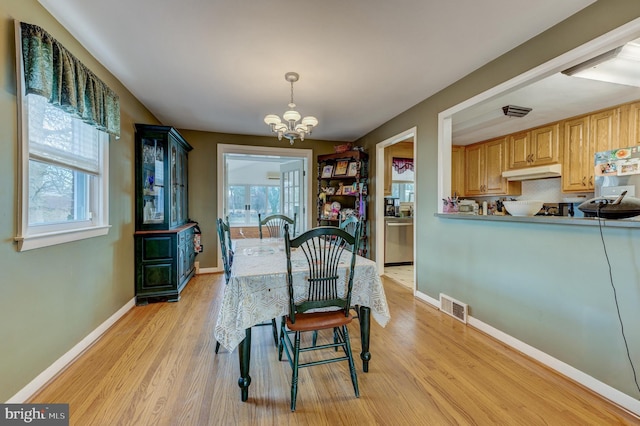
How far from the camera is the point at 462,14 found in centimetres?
175

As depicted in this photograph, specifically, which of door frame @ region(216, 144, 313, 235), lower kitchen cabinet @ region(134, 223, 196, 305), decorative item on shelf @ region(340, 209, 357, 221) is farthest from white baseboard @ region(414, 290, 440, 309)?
lower kitchen cabinet @ region(134, 223, 196, 305)

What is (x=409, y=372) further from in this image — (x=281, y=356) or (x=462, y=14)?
(x=462, y=14)

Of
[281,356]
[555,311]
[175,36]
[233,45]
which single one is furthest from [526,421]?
[175,36]

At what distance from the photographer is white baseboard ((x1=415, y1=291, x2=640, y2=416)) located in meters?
1.50

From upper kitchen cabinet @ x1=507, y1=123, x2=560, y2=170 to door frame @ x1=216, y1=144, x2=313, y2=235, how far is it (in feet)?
11.0

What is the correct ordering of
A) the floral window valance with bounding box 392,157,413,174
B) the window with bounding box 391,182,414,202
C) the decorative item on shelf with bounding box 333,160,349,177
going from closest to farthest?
the decorative item on shelf with bounding box 333,160,349,177 → the floral window valance with bounding box 392,157,413,174 → the window with bounding box 391,182,414,202

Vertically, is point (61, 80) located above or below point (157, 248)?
above

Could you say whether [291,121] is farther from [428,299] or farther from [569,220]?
[428,299]

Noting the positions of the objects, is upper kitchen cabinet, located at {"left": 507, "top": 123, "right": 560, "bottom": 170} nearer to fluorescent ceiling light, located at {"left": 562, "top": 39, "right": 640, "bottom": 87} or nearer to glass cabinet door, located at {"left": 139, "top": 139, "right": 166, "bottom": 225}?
fluorescent ceiling light, located at {"left": 562, "top": 39, "right": 640, "bottom": 87}

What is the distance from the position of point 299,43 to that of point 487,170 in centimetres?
405

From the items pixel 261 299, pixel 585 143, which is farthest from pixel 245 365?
pixel 585 143

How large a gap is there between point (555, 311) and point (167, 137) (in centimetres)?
423

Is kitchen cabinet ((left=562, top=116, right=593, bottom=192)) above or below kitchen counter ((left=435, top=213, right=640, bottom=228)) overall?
above

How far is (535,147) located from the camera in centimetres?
379
